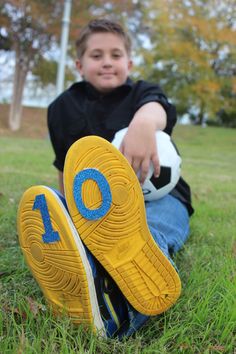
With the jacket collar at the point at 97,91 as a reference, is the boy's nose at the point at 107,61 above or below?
above

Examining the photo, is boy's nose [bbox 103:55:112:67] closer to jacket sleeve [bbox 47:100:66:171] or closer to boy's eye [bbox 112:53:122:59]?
boy's eye [bbox 112:53:122:59]

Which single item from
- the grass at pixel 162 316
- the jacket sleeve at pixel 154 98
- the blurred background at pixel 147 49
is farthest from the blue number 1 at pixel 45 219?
the blurred background at pixel 147 49

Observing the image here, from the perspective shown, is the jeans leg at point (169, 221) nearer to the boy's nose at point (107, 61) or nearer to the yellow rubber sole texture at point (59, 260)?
the yellow rubber sole texture at point (59, 260)

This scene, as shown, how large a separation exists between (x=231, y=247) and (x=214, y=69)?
21379mm

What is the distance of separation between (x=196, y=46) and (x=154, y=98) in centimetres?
1959

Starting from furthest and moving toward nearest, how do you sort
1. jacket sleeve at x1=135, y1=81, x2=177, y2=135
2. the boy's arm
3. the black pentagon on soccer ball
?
jacket sleeve at x1=135, y1=81, x2=177, y2=135 → the black pentagon on soccer ball → the boy's arm

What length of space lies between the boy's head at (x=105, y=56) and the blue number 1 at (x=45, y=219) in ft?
3.93

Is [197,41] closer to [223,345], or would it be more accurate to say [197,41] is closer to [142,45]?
[142,45]

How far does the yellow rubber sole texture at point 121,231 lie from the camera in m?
1.06

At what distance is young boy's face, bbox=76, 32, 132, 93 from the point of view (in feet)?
6.89

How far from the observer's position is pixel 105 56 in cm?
210

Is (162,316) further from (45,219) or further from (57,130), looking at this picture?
(57,130)

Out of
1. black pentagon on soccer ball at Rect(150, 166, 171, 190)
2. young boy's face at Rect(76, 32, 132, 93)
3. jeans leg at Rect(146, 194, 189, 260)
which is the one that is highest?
young boy's face at Rect(76, 32, 132, 93)

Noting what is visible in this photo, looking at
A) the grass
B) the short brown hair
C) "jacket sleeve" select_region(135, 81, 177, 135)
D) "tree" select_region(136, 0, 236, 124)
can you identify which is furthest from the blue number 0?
"tree" select_region(136, 0, 236, 124)
